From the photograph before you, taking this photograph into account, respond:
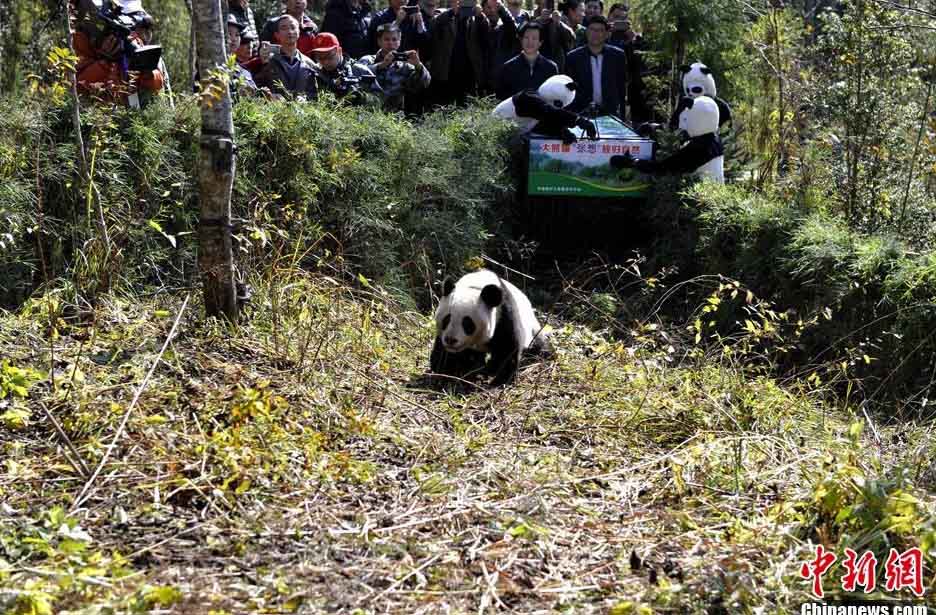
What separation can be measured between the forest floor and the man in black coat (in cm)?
617

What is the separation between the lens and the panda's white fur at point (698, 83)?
38.5ft

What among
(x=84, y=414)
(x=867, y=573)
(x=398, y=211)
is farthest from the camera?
(x=398, y=211)

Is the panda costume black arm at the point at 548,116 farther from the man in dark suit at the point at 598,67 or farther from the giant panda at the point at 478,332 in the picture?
the giant panda at the point at 478,332

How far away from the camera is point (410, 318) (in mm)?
8375

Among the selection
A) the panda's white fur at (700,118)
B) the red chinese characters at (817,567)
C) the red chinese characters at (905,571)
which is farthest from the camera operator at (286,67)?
the red chinese characters at (905,571)

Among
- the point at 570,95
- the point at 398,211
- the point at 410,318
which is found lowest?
the point at 410,318

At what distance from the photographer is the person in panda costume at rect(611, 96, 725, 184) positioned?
36.7 ft

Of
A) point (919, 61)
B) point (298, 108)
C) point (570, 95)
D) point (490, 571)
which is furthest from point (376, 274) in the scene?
point (919, 61)

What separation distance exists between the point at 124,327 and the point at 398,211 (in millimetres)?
3333

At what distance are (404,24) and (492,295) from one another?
22.3 feet

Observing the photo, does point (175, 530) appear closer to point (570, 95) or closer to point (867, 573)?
point (867, 573)

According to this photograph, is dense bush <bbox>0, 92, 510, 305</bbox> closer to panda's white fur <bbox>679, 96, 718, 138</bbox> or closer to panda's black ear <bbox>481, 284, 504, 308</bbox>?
panda's black ear <bbox>481, 284, 504, 308</bbox>

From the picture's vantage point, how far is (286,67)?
34.4 ft

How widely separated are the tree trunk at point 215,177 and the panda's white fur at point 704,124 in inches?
244
